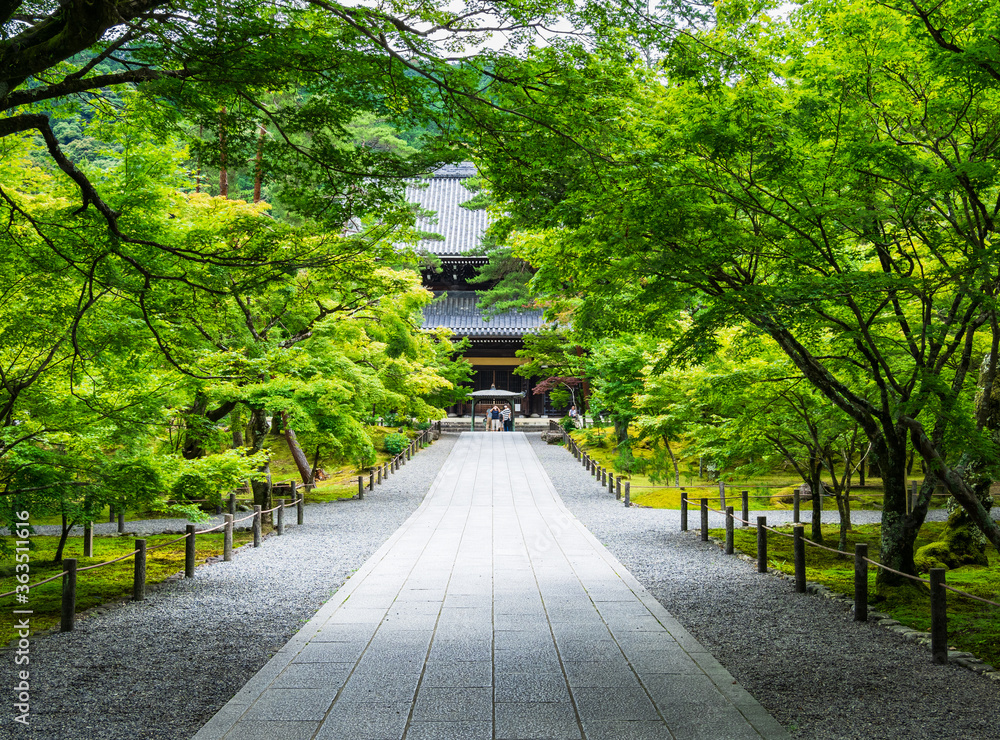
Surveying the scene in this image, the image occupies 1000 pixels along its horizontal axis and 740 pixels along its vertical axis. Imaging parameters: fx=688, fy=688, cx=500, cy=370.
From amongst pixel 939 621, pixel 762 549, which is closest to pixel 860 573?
pixel 939 621

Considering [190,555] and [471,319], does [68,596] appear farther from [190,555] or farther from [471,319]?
[471,319]

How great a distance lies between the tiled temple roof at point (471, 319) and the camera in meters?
35.0

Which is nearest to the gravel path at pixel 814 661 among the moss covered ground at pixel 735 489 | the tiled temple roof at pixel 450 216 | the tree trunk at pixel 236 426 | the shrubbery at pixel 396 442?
the moss covered ground at pixel 735 489

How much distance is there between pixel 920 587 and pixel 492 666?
18.8 feet

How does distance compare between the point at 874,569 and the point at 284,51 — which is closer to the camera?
the point at 284,51

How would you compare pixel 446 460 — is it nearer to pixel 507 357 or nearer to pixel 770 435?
pixel 507 357

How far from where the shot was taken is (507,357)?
37.2 meters

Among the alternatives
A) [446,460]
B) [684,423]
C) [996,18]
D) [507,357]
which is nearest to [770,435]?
[684,423]

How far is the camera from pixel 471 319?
119 feet

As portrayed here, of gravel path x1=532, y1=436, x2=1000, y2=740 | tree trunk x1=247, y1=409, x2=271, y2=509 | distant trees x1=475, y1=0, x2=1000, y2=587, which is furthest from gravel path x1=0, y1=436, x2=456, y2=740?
distant trees x1=475, y1=0, x2=1000, y2=587

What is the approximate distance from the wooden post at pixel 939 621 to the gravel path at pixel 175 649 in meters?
5.52

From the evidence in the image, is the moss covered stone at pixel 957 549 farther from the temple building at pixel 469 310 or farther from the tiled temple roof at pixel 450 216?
the tiled temple roof at pixel 450 216

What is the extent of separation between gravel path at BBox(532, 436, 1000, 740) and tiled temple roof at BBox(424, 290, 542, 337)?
25112 millimetres

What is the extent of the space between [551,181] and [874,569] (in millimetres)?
7552
